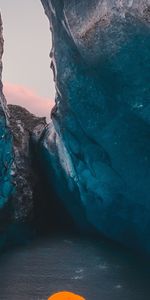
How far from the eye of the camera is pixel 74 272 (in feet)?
26.0

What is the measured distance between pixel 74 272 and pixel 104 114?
3.74 m

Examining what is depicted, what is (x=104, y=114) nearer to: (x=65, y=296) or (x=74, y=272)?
(x=74, y=272)

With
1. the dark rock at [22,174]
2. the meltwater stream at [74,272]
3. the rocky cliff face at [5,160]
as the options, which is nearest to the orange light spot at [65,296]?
the meltwater stream at [74,272]

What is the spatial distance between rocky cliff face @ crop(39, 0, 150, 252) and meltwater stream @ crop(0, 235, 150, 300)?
0.85 metres

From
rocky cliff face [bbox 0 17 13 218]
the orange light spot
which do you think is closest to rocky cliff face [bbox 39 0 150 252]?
rocky cliff face [bbox 0 17 13 218]

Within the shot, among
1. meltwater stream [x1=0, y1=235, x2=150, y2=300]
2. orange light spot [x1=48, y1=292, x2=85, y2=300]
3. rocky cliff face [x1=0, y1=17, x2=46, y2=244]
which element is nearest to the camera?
orange light spot [x1=48, y1=292, x2=85, y2=300]

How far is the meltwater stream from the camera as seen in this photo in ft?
22.6

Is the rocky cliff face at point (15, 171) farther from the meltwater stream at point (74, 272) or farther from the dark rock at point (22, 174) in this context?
the meltwater stream at point (74, 272)

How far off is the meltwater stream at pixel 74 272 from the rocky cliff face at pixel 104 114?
846 millimetres

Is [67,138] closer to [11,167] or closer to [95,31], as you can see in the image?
[11,167]

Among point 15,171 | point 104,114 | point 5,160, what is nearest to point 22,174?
point 15,171

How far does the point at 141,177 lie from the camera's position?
26.4ft

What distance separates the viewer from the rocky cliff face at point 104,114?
6688 millimetres

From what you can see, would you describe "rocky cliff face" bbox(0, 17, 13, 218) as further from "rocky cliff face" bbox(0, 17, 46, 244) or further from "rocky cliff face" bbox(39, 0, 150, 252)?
"rocky cliff face" bbox(39, 0, 150, 252)
